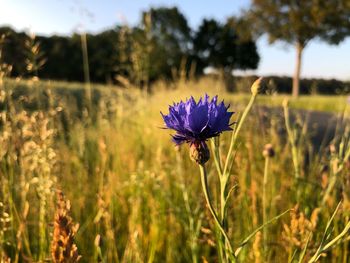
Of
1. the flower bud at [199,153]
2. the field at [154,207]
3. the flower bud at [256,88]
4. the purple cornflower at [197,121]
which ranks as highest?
the flower bud at [256,88]

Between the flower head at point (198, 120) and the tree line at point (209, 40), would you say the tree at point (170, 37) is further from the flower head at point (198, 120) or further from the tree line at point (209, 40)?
the flower head at point (198, 120)

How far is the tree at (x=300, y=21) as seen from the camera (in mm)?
21641

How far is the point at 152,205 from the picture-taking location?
2117 millimetres

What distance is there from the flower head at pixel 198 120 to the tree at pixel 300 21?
21157 millimetres

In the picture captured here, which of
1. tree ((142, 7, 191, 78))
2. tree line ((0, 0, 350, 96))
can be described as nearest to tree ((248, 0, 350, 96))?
tree line ((0, 0, 350, 96))

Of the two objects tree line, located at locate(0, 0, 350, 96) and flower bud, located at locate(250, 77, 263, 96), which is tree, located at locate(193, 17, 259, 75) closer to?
tree line, located at locate(0, 0, 350, 96)

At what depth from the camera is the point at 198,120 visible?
816 mm

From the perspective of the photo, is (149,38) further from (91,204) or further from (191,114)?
(191,114)

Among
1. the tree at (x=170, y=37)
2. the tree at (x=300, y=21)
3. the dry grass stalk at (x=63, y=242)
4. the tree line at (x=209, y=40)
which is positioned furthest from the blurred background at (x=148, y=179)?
the tree at (x=170, y=37)

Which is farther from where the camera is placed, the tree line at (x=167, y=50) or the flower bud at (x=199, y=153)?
the tree line at (x=167, y=50)

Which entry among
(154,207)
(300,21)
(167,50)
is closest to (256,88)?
(154,207)

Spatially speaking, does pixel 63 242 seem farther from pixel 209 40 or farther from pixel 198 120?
pixel 209 40

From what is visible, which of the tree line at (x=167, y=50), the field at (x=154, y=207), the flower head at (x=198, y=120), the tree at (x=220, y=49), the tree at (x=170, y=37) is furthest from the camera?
the tree at (x=220, y=49)

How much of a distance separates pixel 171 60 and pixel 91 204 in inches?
1213
